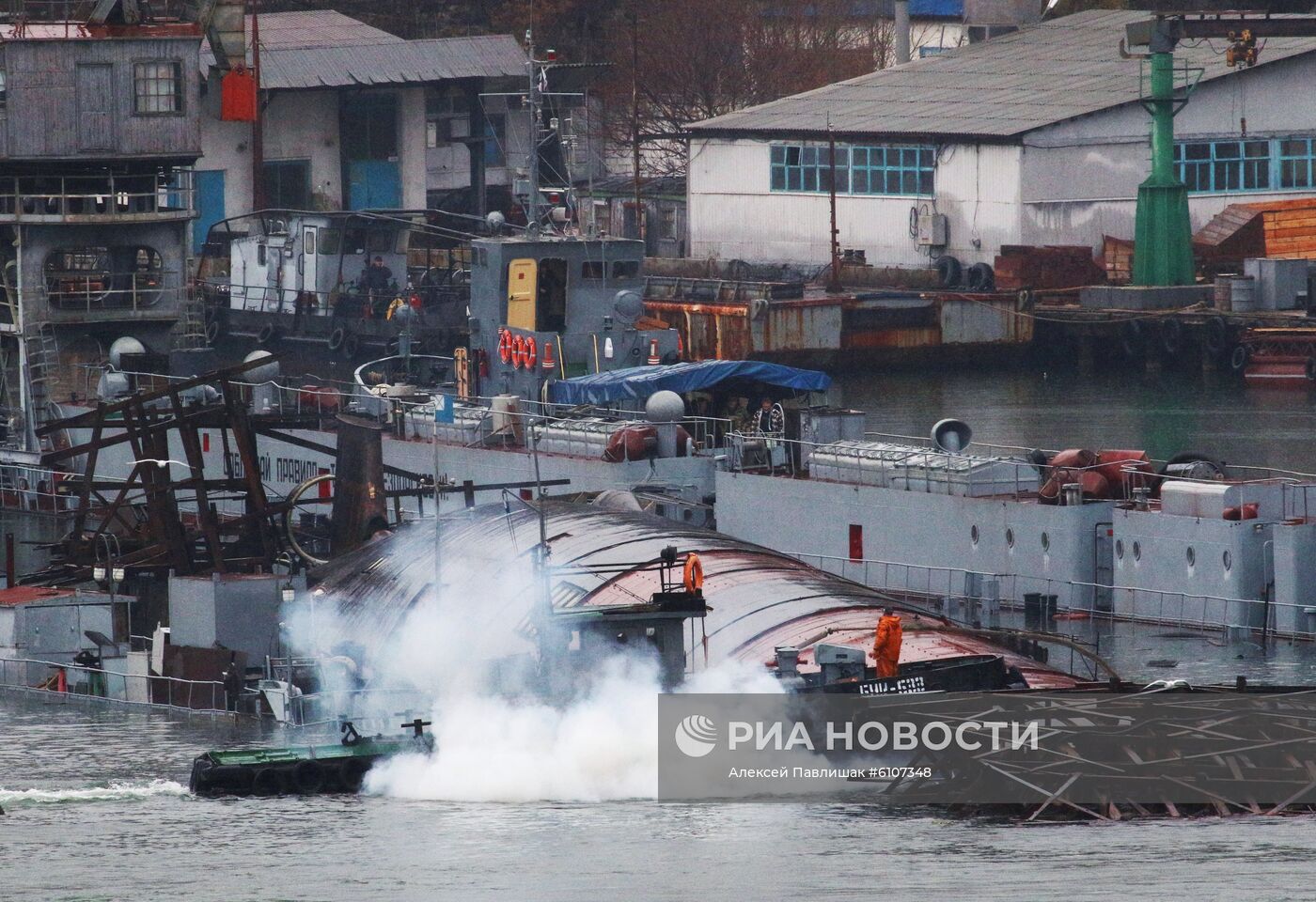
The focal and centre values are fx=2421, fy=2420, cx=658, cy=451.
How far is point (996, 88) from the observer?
105688 millimetres

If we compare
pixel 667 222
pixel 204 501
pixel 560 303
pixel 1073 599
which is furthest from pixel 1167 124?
pixel 204 501

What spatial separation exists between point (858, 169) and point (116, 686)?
2565 inches

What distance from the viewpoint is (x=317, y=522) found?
57.0 m

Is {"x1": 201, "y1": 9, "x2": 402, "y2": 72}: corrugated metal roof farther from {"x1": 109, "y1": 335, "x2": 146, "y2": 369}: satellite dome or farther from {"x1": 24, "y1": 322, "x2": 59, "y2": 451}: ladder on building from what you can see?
{"x1": 109, "y1": 335, "x2": 146, "y2": 369}: satellite dome

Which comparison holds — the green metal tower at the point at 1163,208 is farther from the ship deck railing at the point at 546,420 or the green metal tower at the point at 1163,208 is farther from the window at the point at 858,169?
the ship deck railing at the point at 546,420

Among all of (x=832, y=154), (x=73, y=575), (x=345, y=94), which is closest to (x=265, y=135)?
(x=345, y=94)

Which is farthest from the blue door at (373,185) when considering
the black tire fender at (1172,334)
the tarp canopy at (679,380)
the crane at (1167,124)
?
the tarp canopy at (679,380)

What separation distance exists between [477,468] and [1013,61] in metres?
56.2

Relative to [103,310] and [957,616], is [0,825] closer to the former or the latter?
[957,616]

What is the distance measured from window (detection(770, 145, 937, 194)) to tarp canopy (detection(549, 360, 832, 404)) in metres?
43.7

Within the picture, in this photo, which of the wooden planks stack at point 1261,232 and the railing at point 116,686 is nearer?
the railing at point 116,686

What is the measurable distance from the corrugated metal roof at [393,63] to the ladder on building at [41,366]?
129 feet

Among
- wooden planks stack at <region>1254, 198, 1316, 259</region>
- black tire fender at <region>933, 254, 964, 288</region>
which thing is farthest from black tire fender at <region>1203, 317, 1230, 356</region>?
black tire fender at <region>933, 254, 964, 288</region>

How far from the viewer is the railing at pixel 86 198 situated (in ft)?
234
